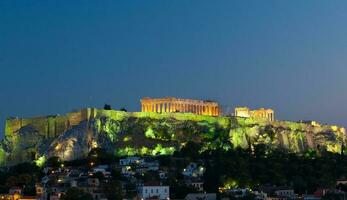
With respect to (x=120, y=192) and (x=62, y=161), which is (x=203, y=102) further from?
(x=120, y=192)

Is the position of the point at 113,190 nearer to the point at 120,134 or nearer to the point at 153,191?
the point at 153,191

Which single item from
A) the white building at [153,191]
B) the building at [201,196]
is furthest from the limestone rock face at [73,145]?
the building at [201,196]

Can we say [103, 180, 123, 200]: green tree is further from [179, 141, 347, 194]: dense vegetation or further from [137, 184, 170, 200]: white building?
[179, 141, 347, 194]: dense vegetation

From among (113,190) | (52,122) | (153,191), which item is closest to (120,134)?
(52,122)

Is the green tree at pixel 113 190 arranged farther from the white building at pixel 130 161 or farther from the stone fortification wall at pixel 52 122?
the stone fortification wall at pixel 52 122

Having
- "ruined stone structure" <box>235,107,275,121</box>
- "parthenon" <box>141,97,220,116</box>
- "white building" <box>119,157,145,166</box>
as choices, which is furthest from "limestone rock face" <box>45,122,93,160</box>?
"ruined stone structure" <box>235,107,275,121</box>
